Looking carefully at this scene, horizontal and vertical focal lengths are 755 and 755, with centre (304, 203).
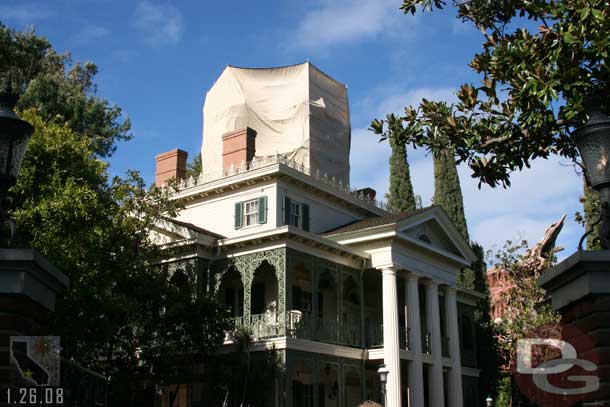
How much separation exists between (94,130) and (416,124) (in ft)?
99.7

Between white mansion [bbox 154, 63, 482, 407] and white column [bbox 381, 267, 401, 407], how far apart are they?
41 millimetres

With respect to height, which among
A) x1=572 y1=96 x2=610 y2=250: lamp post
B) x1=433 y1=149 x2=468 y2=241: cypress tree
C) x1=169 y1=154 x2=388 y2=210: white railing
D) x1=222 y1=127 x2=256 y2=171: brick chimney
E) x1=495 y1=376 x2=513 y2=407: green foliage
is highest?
x1=433 y1=149 x2=468 y2=241: cypress tree

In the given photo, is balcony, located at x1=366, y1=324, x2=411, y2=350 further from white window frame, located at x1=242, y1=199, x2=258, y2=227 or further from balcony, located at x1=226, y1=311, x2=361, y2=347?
white window frame, located at x1=242, y1=199, x2=258, y2=227

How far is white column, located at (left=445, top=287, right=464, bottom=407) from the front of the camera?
34.6m

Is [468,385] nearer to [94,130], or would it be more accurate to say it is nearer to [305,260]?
[305,260]

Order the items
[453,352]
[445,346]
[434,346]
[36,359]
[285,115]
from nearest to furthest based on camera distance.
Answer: [36,359]
[434,346]
[445,346]
[453,352]
[285,115]

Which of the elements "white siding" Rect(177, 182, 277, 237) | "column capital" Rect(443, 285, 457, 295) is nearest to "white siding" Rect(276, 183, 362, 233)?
"white siding" Rect(177, 182, 277, 237)

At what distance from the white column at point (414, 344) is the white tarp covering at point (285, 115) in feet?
34.5

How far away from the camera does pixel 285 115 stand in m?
42.1

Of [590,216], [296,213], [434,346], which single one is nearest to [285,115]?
[296,213]

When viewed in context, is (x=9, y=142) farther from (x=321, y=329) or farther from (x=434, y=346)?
(x=434, y=346)

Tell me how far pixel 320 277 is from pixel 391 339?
12.3 ft

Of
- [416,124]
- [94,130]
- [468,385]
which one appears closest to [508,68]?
[416,124]

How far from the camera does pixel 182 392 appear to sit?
1200 inches
